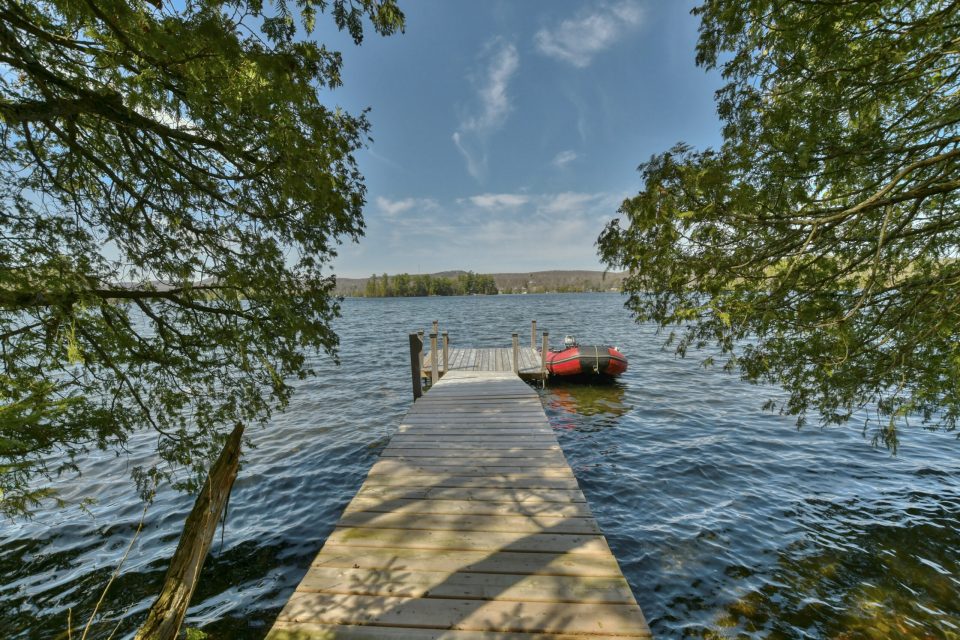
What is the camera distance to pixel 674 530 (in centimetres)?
562

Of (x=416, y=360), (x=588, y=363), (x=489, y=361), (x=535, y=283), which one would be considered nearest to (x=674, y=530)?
(x=416, y=360)

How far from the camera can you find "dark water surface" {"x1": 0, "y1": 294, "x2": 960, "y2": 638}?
423 centimetres

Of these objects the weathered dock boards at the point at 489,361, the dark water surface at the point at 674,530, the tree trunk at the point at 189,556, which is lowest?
the dark water surface at the point at 674,530

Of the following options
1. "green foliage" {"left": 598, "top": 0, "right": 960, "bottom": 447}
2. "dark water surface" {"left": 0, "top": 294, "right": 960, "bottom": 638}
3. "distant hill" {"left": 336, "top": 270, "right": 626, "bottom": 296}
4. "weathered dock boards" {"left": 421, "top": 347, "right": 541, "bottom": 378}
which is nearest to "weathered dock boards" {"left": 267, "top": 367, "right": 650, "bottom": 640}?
"dark water surface" {"left": 0, "top": 294, "right": 960, "bottom": 638}

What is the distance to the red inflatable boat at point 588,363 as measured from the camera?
13.4m

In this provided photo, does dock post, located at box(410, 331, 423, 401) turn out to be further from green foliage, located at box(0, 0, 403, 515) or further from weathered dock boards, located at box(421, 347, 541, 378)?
green foliage, located at box(0, 0, 403, 515)

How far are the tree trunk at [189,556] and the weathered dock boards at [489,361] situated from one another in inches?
433

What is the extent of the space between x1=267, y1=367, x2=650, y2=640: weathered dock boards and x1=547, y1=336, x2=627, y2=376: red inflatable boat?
8262 mm

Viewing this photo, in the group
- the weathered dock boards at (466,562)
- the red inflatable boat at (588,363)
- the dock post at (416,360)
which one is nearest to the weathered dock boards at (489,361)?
the red inflatable boat at (588,363)

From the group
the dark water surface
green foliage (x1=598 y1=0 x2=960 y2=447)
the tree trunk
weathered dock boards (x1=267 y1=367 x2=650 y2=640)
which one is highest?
green foliage (x1=598 y1=0 x2=960 y2=447)

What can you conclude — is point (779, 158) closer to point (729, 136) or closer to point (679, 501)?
point (729, 136)

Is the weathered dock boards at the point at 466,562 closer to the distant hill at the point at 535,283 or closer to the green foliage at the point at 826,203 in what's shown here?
the green foliage at the point at 826,203

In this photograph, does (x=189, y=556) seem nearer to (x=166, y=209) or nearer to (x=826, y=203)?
(x=166, y=209)

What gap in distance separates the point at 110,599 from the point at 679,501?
26.1 feet
